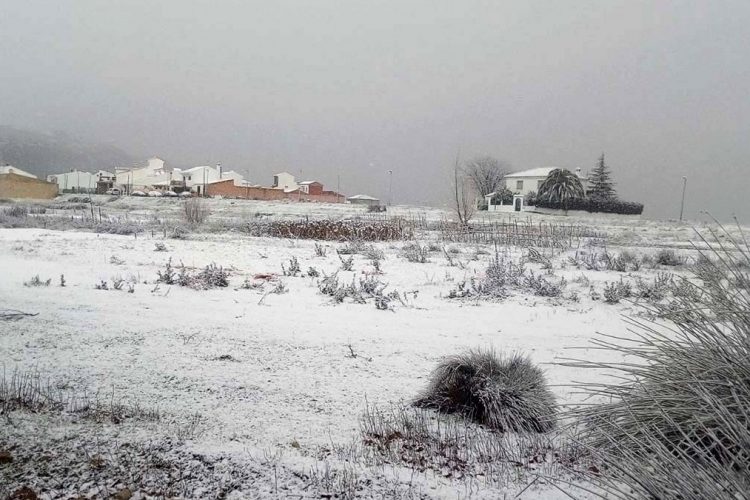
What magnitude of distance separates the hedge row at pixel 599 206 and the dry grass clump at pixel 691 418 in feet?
154

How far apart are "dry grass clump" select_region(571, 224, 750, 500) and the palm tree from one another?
47.5 m

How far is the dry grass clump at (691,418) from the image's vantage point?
1861 millimetres

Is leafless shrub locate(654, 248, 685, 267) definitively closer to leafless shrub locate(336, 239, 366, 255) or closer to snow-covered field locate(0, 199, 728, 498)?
snow-covered field locate(0, 199, 728, 498)

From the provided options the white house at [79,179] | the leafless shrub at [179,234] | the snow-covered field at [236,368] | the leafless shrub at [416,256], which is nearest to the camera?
the snow-covered field at [236,368]

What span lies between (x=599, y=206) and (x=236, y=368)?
163 feet

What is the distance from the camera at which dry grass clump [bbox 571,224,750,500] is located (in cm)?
186

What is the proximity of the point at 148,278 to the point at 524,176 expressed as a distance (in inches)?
2273

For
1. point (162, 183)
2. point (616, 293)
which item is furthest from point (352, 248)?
point (162, 183)

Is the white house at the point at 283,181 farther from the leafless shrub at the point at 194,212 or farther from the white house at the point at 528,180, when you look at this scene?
the leafless shrub at the point at 194,212

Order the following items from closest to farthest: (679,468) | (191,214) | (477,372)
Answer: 1. (679,468)
2. (477,372)
3. (191,214)

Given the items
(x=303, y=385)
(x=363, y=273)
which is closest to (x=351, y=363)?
(x=303, y=385)

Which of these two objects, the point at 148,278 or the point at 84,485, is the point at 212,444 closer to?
the point at 84,485

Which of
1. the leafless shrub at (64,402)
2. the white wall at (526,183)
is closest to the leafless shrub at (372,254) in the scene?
the leafless shrub at (64,402)

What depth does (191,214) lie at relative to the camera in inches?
861
